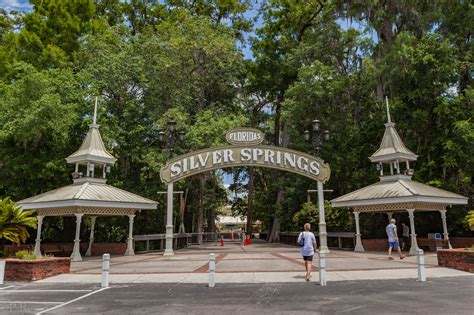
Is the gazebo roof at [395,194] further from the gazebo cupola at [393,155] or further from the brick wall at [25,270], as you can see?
the brick wall at [25,270]

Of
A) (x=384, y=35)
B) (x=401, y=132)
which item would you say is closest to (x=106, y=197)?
(x=401, y=132)

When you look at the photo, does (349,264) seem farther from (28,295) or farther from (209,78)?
(209,78)

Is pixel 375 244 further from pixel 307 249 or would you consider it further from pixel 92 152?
pixel 92 152

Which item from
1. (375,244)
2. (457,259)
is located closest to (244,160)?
(375,244)

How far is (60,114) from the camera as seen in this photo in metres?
24.7

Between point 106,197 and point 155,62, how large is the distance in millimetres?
14138

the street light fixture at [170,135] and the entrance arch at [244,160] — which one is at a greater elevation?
the street light fixture at [170,135]

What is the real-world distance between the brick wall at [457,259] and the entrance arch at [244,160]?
860 cm

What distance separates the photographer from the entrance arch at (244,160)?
879 inches

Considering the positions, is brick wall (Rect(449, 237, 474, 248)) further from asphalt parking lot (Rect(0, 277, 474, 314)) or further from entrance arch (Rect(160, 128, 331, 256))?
asphalt parking lot (Rect(0, 277, 474, 314))

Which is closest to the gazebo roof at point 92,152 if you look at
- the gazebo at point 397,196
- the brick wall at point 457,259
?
the gazebo at point 397,196

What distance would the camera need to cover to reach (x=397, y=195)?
20.4m

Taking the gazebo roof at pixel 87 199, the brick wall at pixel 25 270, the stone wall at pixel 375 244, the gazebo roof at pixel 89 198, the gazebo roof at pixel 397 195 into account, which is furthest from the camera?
the stone wall at pixel 375 244

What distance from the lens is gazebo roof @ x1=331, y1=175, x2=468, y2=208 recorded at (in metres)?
20.1
